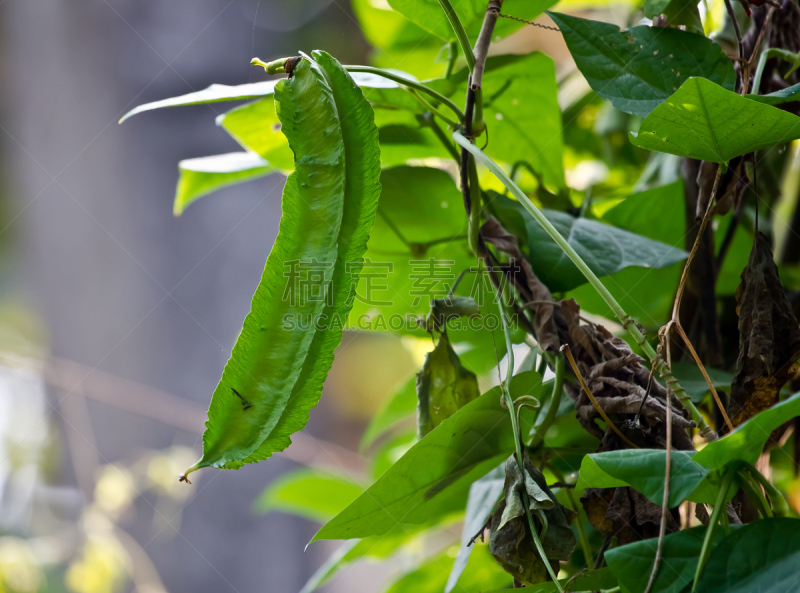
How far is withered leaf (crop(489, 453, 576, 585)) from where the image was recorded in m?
0.23

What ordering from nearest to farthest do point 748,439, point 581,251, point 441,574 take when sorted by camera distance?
point 748,439, point 581,251, point 441,574

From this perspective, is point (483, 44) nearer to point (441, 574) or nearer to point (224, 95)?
point (224, 95)

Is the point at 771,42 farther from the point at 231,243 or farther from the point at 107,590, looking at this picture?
the point at 107,590

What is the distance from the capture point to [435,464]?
0.88ft

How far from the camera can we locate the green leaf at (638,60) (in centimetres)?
27

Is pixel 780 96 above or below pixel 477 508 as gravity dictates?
above

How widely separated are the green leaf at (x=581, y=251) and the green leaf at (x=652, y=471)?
108 mm

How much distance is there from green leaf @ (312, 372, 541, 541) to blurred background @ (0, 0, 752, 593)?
2.02ft

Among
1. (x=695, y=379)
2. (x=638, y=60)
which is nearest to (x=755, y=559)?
(x=695, y=379)

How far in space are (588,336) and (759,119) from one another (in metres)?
0.12

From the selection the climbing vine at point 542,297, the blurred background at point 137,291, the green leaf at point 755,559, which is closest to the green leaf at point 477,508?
the climbing vine at point 542,297

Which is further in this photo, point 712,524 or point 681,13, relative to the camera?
point 681,13

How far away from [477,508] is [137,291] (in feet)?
2.81

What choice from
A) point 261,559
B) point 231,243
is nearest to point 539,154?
point 231,243
